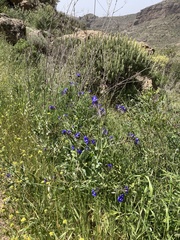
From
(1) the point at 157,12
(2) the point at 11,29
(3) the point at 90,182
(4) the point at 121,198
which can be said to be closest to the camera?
(4) the point at 121,198

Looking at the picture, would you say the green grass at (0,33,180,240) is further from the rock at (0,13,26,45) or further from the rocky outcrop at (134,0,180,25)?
the rocky outcrop at (134,0,180,25)

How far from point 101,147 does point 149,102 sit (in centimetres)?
102

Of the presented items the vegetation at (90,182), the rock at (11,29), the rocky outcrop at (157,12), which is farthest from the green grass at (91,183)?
the rocky outcrop at (157,12)

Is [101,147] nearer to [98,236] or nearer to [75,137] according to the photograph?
A: [75,137]

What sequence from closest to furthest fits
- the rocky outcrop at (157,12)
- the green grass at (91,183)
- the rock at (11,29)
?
the green grass at (91,183), the rock at (11,29), the rocky outcrop at (157,12)

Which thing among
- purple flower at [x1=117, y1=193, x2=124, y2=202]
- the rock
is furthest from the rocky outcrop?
purple flower at [x1=117, y1=193, x2=124, y2=202]

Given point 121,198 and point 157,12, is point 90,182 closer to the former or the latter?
point 121,198

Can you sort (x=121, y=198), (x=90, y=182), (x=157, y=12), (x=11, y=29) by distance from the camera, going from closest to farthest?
1. (x=121, y=198)
2. (x=90, y=182)
3. (x=11, y=29)
4. (x=157, y=12)

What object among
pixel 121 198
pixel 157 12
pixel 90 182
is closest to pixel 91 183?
pixel 90 182

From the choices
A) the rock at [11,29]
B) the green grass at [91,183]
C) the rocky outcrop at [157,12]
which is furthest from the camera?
the rocky outcrop at [157,12]

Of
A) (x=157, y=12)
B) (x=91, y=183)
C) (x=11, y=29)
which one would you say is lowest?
(x=91, y=183)

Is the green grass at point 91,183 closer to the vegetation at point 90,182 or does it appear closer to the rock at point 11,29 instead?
the vegetation at point 90,182

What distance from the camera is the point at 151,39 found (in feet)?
135

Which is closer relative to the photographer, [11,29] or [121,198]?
[121,198]
